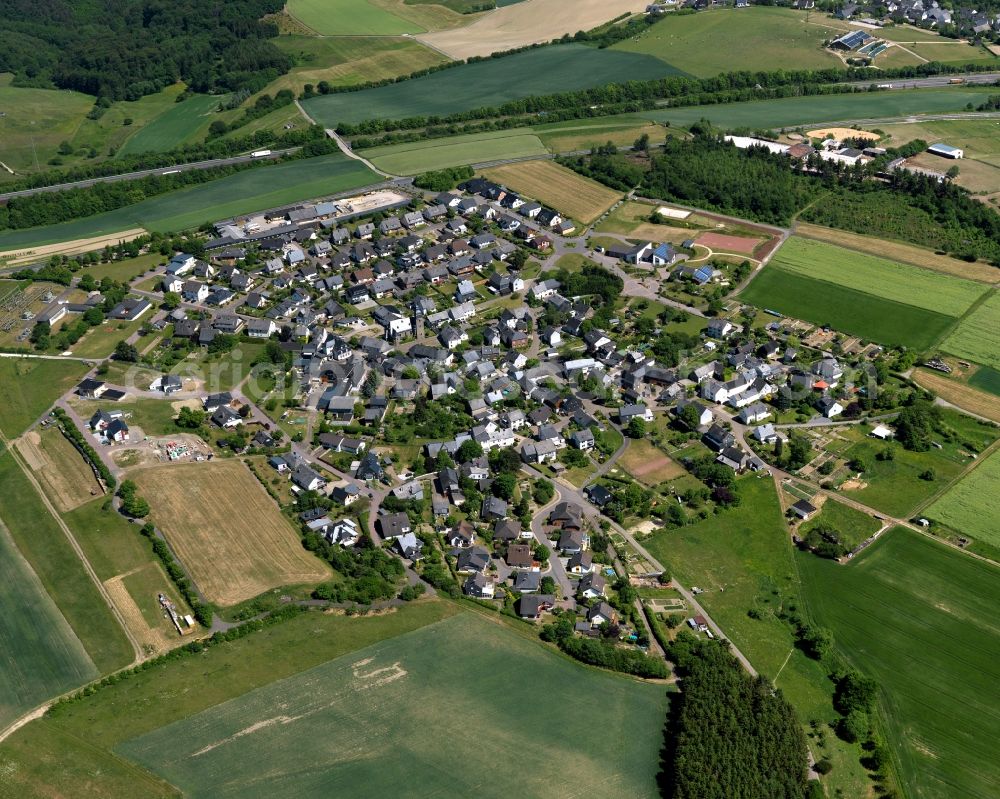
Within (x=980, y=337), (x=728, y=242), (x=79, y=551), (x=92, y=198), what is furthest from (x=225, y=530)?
(x=92, y=198)

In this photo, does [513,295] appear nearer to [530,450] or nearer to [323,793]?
[530,450]

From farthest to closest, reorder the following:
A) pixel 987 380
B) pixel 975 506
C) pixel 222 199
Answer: pixel 222 199 < pixel 987 380 < pixel 975 506

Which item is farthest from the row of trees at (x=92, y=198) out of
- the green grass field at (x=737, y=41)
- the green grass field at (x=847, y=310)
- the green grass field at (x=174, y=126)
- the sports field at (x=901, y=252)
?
the green grass field at (x=737, y=41)

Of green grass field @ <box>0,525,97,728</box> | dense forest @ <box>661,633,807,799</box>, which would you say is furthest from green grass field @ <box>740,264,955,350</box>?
green grass field @ <box>0,525,97,728</box>

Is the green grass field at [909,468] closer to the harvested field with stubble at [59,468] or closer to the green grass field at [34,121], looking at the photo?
the harvested field with stubble at [59,468]

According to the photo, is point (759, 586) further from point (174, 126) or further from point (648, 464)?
point (174, 126)

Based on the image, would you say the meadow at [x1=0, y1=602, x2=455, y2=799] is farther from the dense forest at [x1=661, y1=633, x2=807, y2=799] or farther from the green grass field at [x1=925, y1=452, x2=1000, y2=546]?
the green grass field at [x1=925, y1=452, x2=1000, y2=546]
